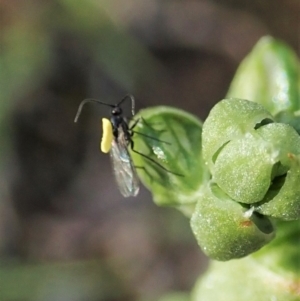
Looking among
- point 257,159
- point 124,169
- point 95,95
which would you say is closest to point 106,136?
point 124,169

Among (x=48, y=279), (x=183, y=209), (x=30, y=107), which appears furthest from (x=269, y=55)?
(x=30, y=107)

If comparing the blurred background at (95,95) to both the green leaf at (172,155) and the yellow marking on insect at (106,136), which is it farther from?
the green leaf at (172,155)

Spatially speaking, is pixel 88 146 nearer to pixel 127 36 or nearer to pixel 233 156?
pixel 127 36

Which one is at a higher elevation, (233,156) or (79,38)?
(233,156)

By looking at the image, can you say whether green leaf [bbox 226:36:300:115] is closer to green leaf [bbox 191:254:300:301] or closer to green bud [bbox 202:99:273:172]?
green leaf [bbox 191:254:300:301]

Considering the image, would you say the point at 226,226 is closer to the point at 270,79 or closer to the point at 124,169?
the point at 124,169

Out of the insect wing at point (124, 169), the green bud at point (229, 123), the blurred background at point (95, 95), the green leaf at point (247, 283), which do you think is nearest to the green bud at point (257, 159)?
the green bud at point (229, 123)
